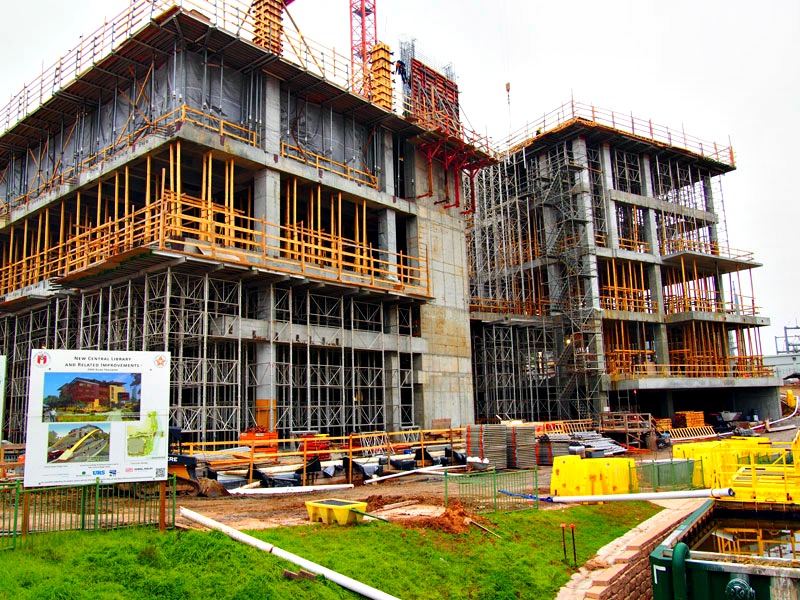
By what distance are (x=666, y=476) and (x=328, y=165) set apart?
19018 mm

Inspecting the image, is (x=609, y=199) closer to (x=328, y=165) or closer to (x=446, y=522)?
(x=328, y=165)

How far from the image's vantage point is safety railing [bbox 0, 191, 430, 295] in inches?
903

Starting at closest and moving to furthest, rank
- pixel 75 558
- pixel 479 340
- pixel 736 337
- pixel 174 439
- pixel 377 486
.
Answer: pixel 75 558
pixel 174 439
pixel 377 486
pixel 479 340
pixel 736 337

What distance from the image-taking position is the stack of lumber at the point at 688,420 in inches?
1592

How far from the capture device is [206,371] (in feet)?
73.7

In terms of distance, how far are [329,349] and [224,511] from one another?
13.7 meters

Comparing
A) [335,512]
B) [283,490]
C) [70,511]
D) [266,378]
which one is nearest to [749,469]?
[335,512]

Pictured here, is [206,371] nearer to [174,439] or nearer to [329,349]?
[174,439]

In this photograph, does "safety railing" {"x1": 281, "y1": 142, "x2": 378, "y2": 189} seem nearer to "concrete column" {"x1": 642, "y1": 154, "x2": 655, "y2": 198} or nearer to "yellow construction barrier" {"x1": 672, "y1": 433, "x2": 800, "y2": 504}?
"yellow construction barrier" {"x1": 672, "y1": 433, "x2": 800, "y2": 504}

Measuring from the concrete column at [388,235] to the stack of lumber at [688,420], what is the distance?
20.3 metres

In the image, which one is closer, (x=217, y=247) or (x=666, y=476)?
(x=666, y=476)

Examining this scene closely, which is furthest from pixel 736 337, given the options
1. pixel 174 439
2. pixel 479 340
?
pixel 174 439

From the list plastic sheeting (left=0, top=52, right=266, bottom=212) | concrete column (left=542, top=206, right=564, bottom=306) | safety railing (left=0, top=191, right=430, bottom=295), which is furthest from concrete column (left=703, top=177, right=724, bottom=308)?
plastic sheeting (left=0, top=52, right=266, bottom=212)

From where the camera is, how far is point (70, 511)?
11.4 meters
